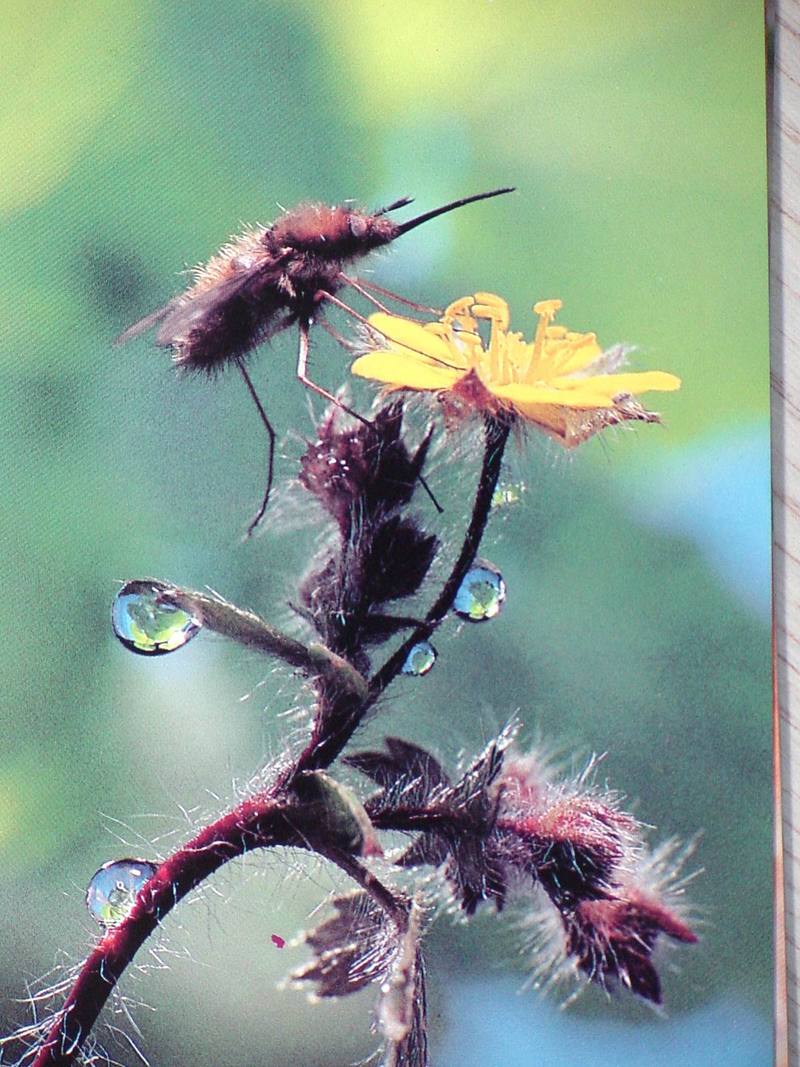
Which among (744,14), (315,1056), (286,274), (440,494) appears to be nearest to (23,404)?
(286,274)

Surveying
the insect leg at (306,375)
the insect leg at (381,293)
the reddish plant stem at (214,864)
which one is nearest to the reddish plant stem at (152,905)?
the reddish plant stem at (214,864)

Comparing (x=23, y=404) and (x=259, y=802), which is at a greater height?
(x=23, y=404)

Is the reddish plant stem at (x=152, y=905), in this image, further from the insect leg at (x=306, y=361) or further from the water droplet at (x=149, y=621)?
the insect leg at (x=306, y=361)

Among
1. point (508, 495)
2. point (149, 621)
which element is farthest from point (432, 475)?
point (149, 621)

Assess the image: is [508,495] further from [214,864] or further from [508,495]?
[214,864]

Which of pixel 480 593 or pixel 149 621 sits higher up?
pixel 480 593

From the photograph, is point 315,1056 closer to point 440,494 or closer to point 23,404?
point 440,494
